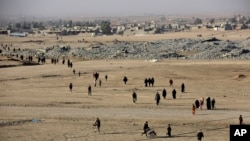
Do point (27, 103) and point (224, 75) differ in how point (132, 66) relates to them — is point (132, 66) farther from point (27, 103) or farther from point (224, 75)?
point (27, 103)

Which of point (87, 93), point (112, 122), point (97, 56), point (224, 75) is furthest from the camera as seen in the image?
point (97, 56)

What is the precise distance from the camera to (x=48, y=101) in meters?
29.2

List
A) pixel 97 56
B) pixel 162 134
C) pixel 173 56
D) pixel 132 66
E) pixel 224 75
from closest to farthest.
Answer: pixel 162 134, pixel 224 75, pixel 132 66, pixel 173 56, pixel 97 56

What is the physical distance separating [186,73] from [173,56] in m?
19.3

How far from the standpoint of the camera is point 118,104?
91.5 ft

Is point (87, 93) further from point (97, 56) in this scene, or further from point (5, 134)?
point (97, 56)

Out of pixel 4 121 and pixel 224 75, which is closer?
pixel 4 121

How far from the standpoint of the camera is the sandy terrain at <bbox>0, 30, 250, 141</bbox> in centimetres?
2153

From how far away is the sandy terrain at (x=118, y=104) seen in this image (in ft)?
70.6

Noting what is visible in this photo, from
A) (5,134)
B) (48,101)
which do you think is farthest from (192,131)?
(48,101)

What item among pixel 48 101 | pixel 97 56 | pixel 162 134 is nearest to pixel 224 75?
pixel 48 101

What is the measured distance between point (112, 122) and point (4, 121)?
5615 mm

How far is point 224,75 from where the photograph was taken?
132 feet

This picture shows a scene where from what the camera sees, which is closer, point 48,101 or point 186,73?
point 48,101
